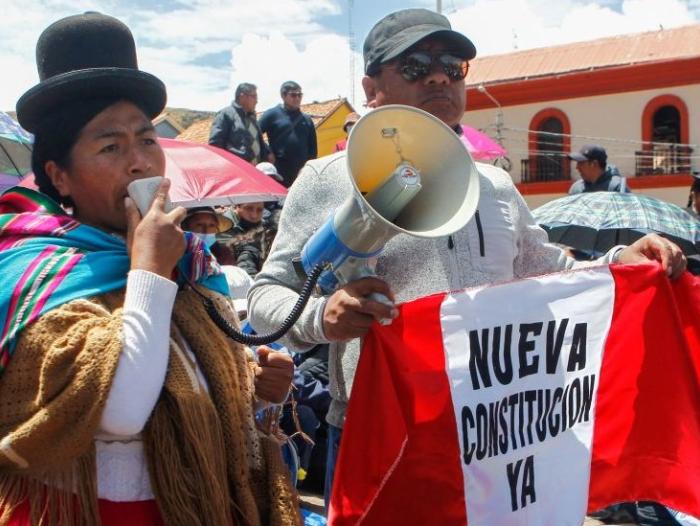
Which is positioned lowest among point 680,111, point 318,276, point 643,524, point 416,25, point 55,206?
point 643,524

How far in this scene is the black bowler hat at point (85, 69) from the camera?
1875mm

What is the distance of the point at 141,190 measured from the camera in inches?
71.7

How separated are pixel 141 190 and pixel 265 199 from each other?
14.6 feet

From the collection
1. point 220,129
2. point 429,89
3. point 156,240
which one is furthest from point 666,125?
point 156,240

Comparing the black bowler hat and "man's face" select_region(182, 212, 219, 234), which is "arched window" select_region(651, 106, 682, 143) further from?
the black bowler hat

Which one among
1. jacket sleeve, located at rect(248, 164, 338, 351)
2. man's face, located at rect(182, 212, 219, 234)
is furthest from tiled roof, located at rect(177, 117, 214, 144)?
jacket sleeve, located at rect(248, 164, 338, 351)

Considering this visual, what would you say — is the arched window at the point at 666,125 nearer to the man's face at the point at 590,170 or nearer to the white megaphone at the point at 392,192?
the man's face at the point at 590,170

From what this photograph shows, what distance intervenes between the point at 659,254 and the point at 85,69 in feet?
5.73

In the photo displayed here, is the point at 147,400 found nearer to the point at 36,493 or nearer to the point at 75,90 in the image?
the point at 36,493

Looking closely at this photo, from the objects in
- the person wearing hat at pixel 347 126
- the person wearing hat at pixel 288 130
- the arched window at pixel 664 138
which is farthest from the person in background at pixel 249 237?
the arched window at pixel 664 138

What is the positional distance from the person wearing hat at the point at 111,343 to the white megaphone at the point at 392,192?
0.34 metres

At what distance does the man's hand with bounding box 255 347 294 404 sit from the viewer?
2113mm

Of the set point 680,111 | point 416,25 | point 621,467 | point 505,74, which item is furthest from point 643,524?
point 505,74

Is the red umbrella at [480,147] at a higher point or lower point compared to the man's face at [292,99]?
lower
